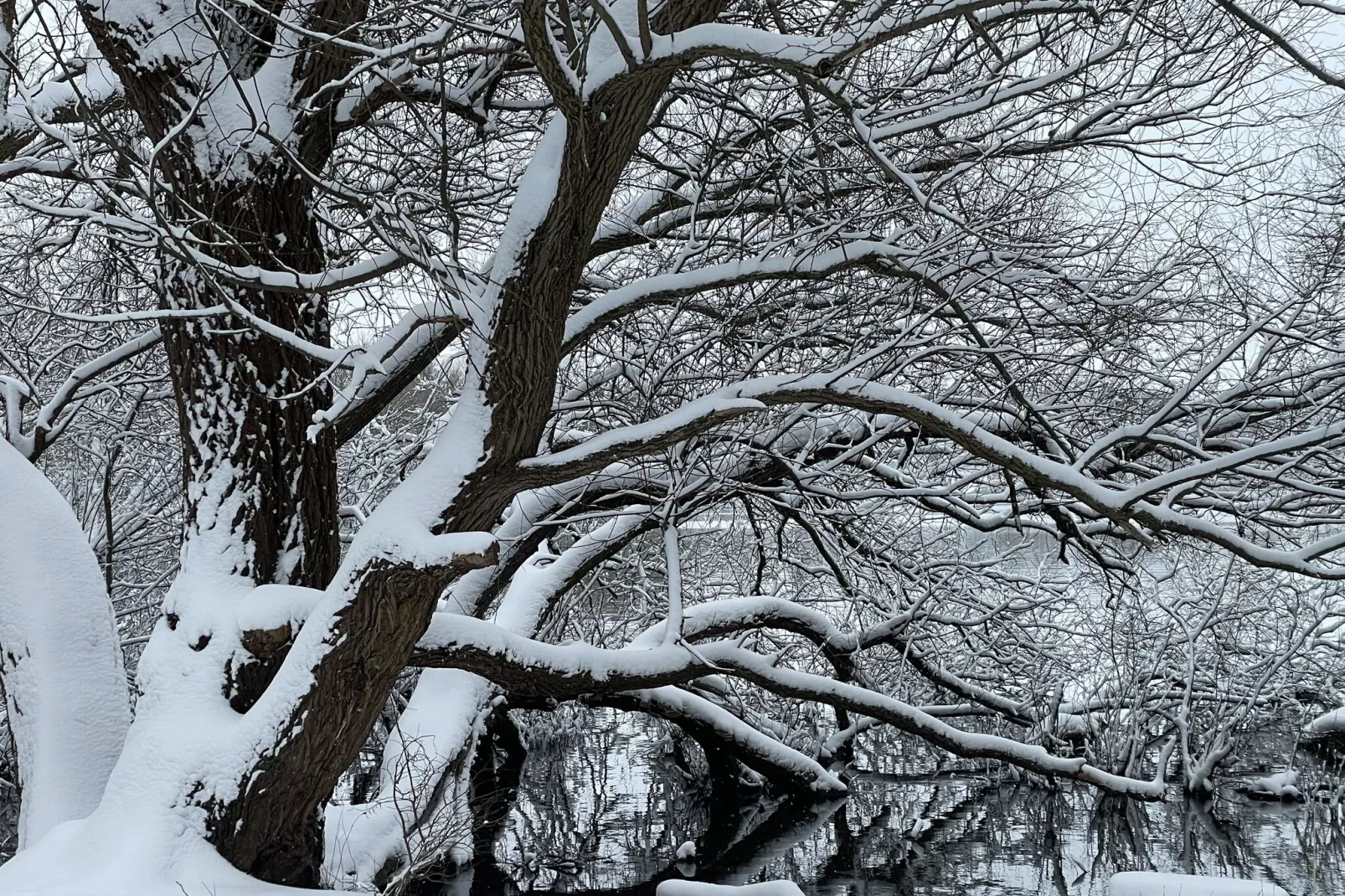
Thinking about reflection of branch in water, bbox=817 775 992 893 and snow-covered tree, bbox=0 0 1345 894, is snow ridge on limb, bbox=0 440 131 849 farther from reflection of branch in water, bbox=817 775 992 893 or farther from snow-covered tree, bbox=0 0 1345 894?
reflection of branch in water, bbox=817 775 992 893

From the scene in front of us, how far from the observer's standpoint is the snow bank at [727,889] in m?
6.86

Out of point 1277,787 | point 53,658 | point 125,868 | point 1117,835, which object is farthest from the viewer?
point 1277,787

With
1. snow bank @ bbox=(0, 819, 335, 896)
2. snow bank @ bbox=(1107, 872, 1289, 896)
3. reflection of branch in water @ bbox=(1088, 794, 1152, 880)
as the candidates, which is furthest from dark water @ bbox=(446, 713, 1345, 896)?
snow bank @ bbox=(0, 819, 335, 896)

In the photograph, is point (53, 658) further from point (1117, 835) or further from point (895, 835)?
point (1117, 835)

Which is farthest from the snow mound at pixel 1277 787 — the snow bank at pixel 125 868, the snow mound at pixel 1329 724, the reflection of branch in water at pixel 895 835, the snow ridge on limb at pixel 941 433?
the snow bank at pixel 125 868

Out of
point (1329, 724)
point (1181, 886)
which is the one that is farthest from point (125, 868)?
point (1329, 724)

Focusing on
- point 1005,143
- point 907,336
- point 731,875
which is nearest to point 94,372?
point 907,336

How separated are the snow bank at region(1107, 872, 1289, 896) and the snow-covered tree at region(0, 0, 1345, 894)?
64 centimetres

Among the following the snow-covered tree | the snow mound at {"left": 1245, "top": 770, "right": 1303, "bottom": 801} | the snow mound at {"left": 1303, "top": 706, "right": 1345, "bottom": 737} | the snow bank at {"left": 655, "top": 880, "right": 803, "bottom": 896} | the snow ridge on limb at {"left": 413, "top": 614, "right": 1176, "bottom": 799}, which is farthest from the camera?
the snow mound at {"left": 1303, "top": 706, "right": 1345, "bottom": 737}

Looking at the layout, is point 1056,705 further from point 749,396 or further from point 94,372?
point 94,372

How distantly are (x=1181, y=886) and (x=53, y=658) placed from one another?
6304 millimetres

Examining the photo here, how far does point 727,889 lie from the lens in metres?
7.09

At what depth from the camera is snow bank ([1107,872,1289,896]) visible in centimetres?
634

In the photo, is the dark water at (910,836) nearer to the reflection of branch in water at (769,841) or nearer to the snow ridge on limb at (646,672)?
the reflection of branch in water at (769,841)
